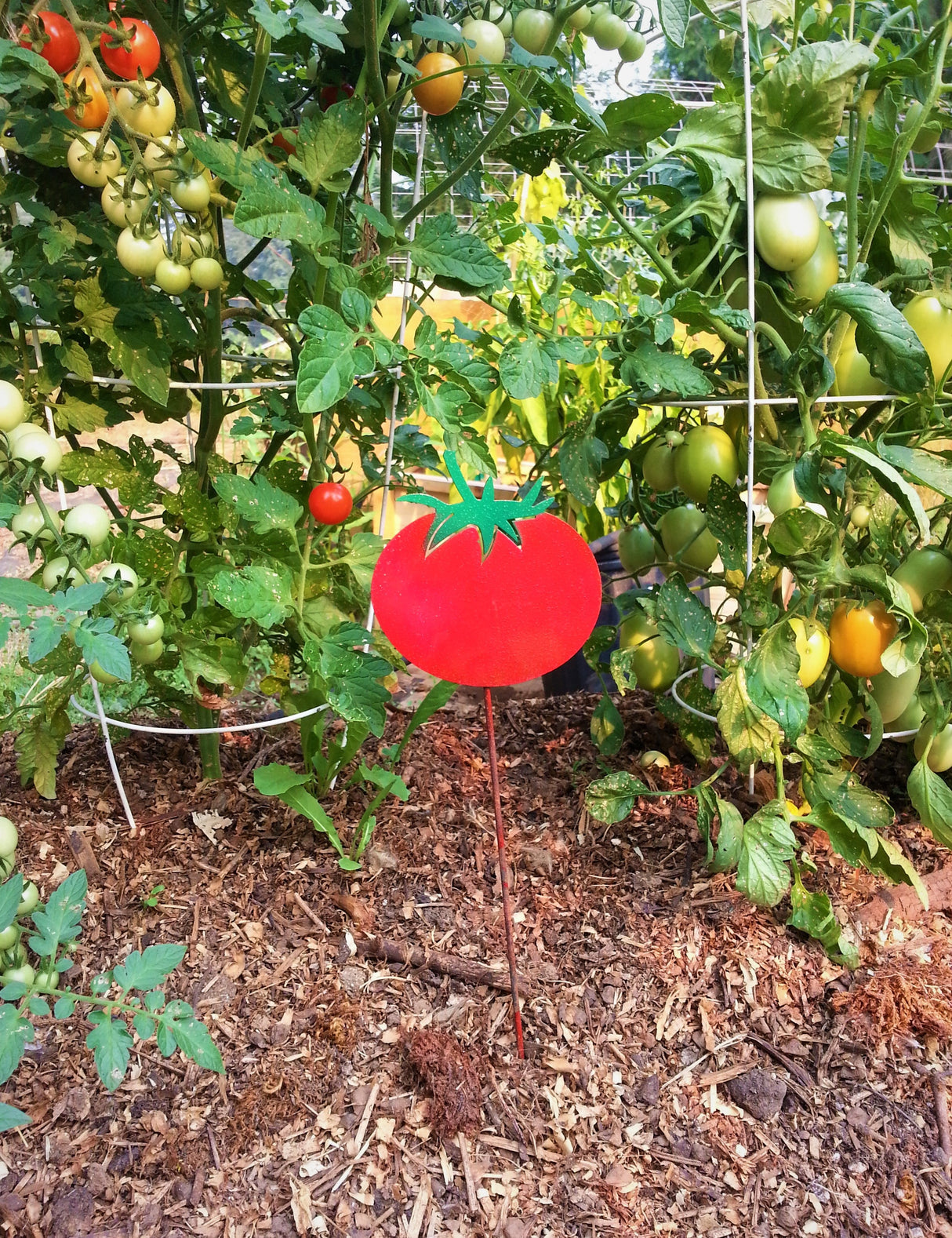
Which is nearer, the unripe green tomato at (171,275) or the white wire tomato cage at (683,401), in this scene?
the unripe green tomato at (171,275)

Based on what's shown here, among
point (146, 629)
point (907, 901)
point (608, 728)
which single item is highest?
point (146, 629)

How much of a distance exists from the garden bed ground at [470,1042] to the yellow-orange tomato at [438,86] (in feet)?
2.74

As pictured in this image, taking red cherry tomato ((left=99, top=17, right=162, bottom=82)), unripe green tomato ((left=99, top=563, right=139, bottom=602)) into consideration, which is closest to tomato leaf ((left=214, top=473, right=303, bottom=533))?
unripe green tomato ((left=99, top=563, right=139, bottom=602))

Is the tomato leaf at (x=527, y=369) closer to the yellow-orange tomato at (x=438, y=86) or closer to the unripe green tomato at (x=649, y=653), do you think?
the yellow-orange tomato at (x=438, y=86)

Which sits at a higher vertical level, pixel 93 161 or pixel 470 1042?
pixel 93 161

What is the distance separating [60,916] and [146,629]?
0.96ft

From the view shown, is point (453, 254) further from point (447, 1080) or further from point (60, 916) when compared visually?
point (447, 1080)

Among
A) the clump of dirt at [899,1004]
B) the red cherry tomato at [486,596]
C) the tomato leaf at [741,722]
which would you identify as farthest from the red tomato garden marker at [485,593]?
the clump of dirt at [899,1004]

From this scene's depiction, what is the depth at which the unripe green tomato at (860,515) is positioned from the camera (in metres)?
1.01

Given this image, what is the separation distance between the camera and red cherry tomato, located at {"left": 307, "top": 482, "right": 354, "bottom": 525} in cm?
99

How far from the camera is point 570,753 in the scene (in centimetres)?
138

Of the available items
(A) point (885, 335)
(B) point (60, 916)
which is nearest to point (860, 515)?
(A) point (885, 335)

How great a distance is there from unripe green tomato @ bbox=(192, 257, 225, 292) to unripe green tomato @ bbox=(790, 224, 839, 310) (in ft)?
1.98

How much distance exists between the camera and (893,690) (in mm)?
1107
